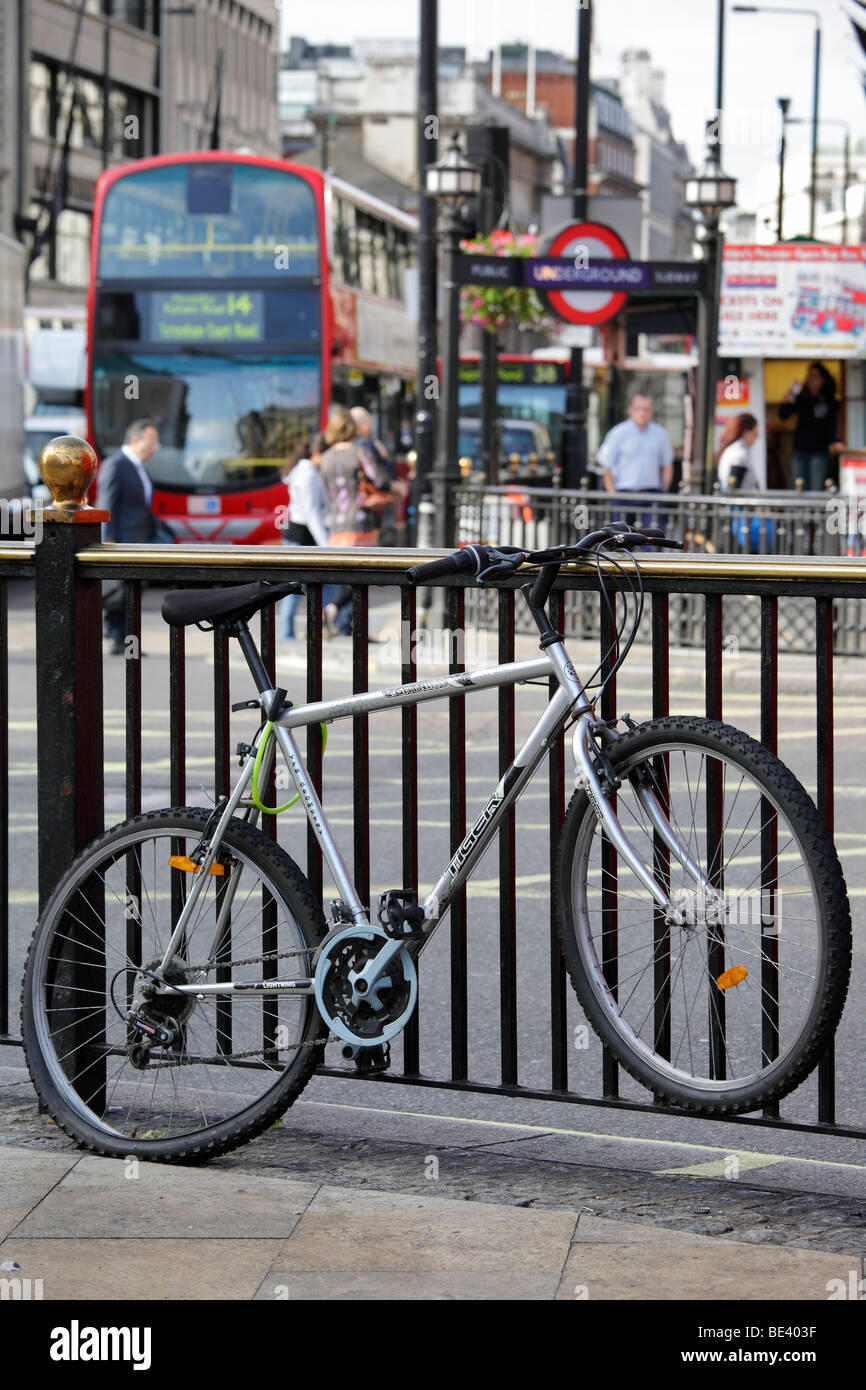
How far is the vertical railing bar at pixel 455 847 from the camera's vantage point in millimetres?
4285

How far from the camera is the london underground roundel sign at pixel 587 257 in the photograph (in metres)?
17.2

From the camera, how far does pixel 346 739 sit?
11.7 metres

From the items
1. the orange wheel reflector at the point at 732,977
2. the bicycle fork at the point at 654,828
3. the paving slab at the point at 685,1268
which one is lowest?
the paving slab at the point at 685,1268

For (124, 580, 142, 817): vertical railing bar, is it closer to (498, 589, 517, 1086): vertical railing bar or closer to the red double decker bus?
(498, 589, 517, 1086): vertical railing bar

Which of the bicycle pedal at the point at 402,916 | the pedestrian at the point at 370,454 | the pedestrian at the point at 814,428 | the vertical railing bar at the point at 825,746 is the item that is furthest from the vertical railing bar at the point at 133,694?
the pedestrian at the point at 814,428

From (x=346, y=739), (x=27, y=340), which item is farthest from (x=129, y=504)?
(x=27, y=340)

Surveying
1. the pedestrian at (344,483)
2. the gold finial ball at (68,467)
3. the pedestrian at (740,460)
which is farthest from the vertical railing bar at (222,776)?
the pedestrian at (740,460)

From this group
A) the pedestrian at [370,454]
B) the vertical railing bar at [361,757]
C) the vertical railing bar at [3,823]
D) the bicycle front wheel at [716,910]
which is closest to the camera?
the bicycle front wheel at [716,910]

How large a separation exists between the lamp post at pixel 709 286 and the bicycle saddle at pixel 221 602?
14111mm

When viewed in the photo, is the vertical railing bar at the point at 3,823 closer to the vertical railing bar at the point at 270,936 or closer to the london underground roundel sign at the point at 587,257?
the vertical railing bar at the point at 270,936

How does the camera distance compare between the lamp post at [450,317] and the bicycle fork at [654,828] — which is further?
the lamp post at [450,317]

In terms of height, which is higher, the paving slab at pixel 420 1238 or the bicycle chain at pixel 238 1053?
the bicycle chain at pixel 238 1053

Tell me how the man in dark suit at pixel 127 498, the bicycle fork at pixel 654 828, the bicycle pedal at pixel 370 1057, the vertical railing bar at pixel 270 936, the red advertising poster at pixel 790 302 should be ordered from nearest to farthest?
the bicycle fork at pixel 654 828 < the bicycle pedal at pixel 370 1057 < the vertical railing bar at pixel 270 936 < the man in dark suit at pixel 127 498 < the red advertising poster at pixel 790 302

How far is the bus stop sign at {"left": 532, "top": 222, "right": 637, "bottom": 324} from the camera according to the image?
17.1 meters
